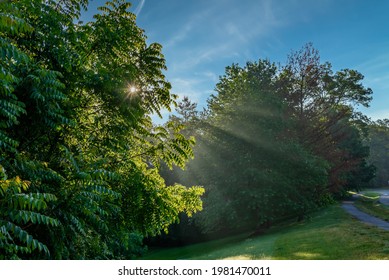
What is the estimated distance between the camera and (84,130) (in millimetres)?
7363

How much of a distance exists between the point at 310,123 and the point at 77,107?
3158 cm

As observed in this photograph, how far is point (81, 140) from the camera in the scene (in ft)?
23.9

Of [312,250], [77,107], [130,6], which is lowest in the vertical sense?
[312,250]

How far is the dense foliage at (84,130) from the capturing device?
18.1 ft

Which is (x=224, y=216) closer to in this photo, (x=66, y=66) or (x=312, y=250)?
(x=312, y=250)

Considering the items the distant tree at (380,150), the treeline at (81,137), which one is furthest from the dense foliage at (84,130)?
the distant tree at (380,150)

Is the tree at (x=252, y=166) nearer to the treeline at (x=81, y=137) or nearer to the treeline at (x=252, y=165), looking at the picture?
the treeline at (x=252, y=165)

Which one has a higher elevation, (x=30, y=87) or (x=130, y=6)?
(x=130, y=6)

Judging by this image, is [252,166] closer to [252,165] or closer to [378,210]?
[252,165]

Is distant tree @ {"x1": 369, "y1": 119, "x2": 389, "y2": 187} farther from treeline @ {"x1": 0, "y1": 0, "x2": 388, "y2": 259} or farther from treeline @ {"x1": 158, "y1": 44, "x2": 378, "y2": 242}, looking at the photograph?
treeline @ {"x1": 0, "y1": 0, "x2": 388, "y2": 259}

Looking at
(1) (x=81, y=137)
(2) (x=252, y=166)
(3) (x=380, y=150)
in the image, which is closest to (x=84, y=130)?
(1) (x=81, y=137)

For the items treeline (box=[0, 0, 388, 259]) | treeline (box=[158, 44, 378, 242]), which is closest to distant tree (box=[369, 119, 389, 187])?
treeline (box=[158, 44, 378, 242])

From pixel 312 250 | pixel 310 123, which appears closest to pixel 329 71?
pixel 310 123

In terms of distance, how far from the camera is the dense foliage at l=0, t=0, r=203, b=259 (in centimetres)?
551
